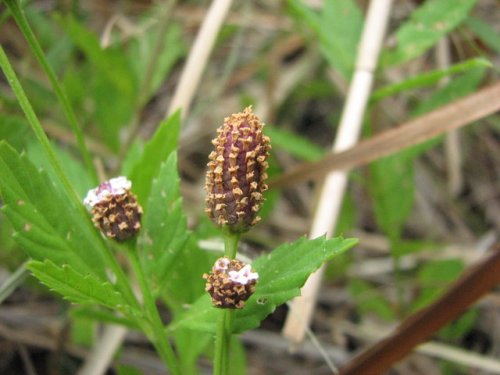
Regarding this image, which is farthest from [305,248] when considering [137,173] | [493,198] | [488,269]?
[493,198]

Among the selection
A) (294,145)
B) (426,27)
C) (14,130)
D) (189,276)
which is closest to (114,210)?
(189,276)

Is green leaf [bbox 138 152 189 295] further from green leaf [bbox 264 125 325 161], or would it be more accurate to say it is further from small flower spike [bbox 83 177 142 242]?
green leaf [bbox 264 125 325 161]

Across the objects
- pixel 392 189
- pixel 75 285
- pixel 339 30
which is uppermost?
pixel 339 30

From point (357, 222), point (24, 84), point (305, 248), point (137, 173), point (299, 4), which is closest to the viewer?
point (305, 248)

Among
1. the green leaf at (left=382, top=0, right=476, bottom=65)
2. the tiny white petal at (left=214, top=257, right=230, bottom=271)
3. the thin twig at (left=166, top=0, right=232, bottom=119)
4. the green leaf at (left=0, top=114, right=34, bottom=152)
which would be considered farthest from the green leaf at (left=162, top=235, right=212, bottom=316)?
the green leaf at (left=382, top=0, right=476, bottom=65)

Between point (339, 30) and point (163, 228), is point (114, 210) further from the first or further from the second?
point (339, 30)

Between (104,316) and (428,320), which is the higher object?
(428,320)

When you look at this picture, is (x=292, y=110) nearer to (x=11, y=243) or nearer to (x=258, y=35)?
(x=258, y=35)
